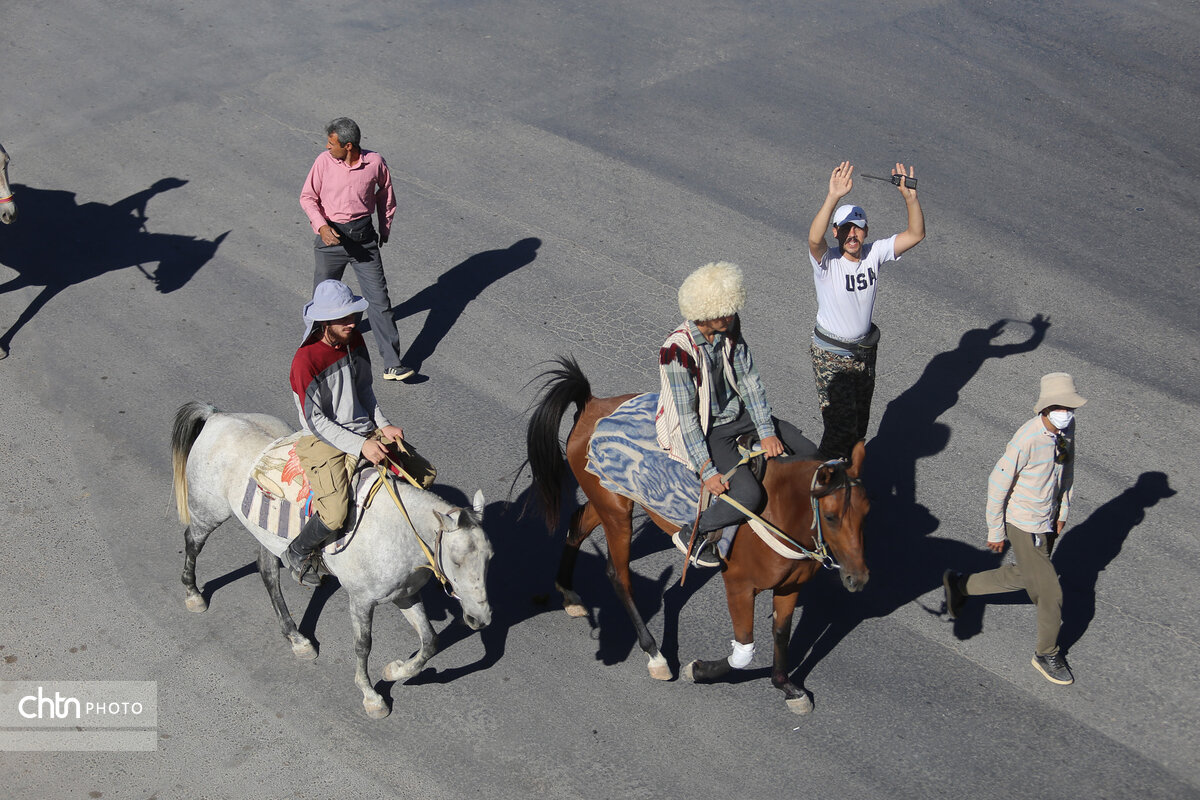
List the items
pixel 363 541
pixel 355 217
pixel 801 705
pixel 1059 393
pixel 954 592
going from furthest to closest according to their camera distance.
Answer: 1. pixel 355 217
2. pixel 954 592
3. pixel 801 705
4. pixel 1059 393
5. pixel 363 541

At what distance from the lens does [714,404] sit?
5707 mm

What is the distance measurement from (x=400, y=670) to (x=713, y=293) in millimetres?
2999

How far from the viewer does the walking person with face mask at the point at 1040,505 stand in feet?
19.3

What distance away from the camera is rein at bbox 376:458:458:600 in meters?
5.35

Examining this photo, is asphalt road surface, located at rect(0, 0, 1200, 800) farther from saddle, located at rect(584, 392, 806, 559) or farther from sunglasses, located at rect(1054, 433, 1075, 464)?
sunglasses, located at rect(1054, 433, 1075, 464)

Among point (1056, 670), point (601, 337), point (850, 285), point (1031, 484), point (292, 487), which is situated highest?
point (850, 285)

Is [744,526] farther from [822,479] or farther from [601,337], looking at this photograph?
[601,337]

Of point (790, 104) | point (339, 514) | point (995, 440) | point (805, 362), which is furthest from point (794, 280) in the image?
point (339, 514)

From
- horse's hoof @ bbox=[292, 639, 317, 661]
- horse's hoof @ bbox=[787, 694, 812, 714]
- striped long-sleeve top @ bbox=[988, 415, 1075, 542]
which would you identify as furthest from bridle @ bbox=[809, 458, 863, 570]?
horse's hoof @ bbox=[292, 639, 317, 661]

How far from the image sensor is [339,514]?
18.3ft

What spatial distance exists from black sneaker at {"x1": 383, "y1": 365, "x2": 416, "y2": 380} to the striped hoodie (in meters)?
3.08

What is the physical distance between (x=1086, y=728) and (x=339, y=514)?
4.54 meters

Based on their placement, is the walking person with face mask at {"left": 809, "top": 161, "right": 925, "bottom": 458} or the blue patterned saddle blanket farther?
the walking person with face mask at {"left": 809, "top": 161, "right": 925, "bottom": 458}
